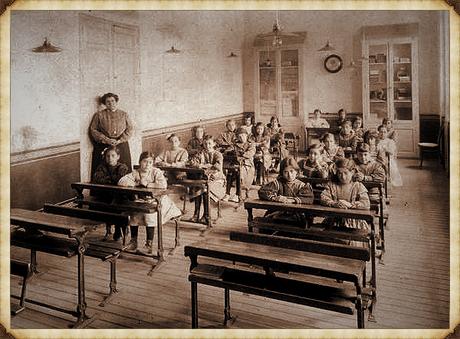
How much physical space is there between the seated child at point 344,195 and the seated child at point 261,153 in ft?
9.51

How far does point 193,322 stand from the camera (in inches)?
106

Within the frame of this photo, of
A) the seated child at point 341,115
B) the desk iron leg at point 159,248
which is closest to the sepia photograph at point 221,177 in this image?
the desk iron leg at point 159,248

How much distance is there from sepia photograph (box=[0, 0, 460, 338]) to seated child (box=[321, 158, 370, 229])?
0.02 m

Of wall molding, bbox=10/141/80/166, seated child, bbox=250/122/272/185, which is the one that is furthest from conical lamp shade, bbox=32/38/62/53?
seated child, bbox=250/122/272/185

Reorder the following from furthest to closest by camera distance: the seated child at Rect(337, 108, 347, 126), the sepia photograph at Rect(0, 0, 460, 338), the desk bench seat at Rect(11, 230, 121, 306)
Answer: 1. the seated child at Rect(337, 108, 347, 126)
2. the desk bench seat at Rect(11, 230, 121, 306)
3. the sepia photograph at Rect(0, 0, 460, 338)

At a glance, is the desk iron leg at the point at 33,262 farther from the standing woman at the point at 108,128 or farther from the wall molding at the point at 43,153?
the standing woman at the point at 108,128

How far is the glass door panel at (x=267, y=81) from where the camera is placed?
354 inches

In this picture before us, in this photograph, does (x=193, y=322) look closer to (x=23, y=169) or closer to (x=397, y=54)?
(x=23, y=169)

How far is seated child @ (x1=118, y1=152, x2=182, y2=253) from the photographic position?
4012 mm

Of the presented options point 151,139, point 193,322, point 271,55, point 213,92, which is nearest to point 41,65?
point 151,139

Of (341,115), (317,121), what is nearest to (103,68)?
(317,121)

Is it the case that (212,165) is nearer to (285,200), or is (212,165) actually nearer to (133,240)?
(133,240)

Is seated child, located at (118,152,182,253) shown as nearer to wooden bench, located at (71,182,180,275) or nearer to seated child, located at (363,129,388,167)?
wooden bench, located at (71,182,180,275)

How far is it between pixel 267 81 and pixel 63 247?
6689mm
